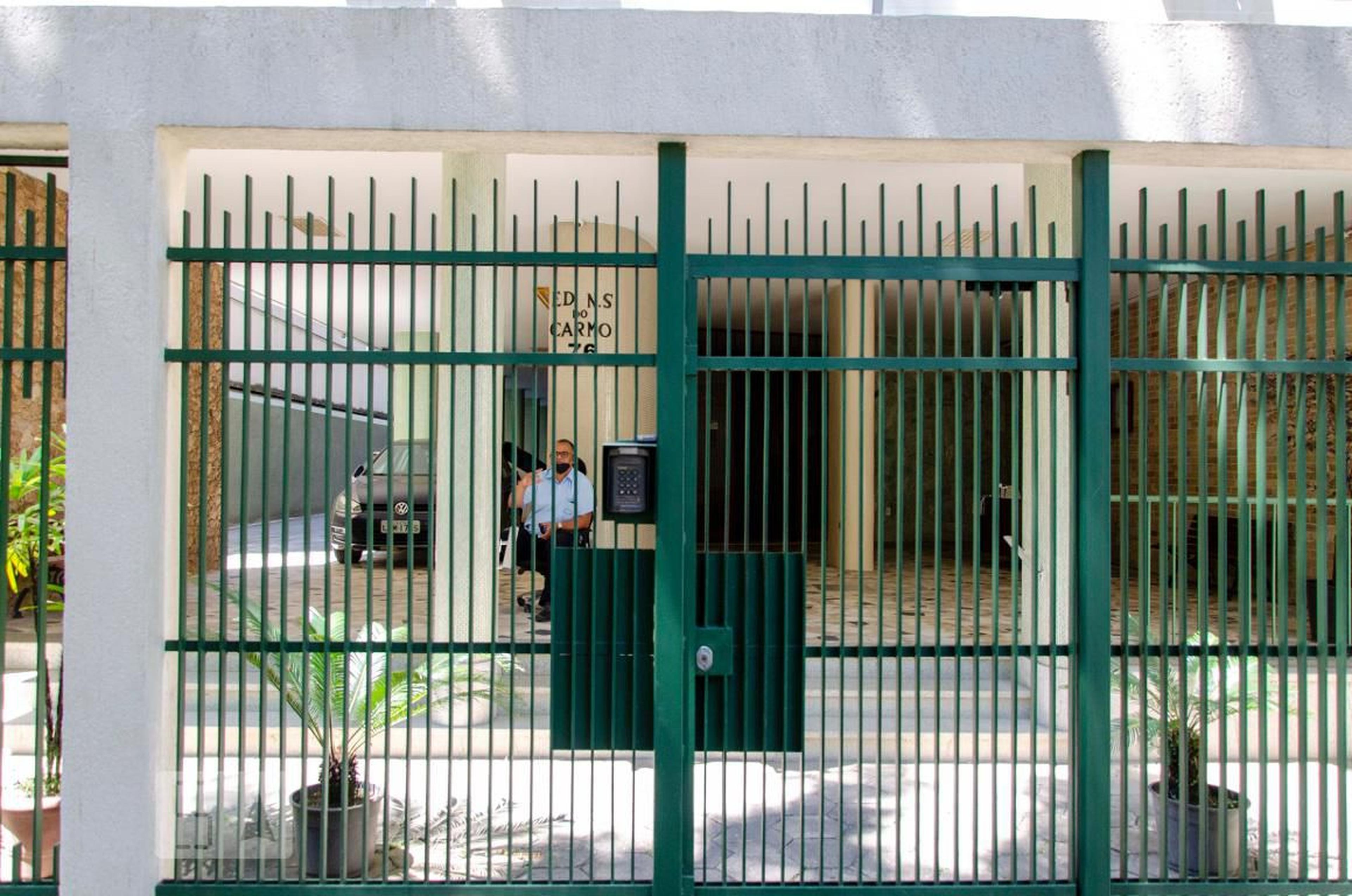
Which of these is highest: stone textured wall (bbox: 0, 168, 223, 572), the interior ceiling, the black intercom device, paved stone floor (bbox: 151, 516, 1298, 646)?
the interior ceiling

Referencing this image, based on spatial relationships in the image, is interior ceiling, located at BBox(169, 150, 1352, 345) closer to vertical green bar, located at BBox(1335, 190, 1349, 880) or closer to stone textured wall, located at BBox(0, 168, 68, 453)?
stone textured wall, located at BBox(0, 168, 68, 453)

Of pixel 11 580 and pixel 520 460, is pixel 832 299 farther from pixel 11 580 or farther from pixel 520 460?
pixel 11 580

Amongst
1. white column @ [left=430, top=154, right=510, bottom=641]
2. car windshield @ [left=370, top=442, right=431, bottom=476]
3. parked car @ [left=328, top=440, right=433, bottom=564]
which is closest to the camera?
white column @ [left=430, top=154, right=510, bottom=641]

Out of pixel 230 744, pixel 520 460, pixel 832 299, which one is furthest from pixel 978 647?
pixel 832 299

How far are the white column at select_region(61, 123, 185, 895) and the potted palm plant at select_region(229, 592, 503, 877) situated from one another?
0.42 meters

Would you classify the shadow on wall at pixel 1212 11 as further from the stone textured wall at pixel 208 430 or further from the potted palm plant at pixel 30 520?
the stone textured wall at pixel 208 430

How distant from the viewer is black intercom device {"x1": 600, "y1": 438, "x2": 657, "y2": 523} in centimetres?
354

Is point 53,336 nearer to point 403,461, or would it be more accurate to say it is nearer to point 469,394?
point 469,394

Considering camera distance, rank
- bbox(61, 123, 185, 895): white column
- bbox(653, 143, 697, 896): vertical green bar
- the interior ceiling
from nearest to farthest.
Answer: bbox(61, 123, 185, 895): white column → bbox(653, 143, 697, 896): vertical green bar → the interior ceiling

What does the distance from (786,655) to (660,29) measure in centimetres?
219

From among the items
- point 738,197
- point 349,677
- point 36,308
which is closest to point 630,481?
point 349,677

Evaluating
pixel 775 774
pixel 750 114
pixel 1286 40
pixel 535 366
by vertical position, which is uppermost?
pixel 1286 40

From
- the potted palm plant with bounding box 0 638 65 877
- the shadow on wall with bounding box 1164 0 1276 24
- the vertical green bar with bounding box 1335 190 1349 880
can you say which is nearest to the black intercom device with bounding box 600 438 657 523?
the potted palm plant with bounding box 0 638 65 877

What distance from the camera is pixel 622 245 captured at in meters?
9.28
